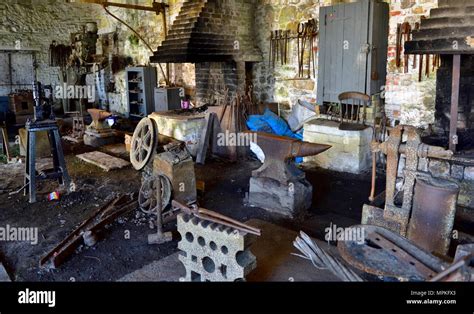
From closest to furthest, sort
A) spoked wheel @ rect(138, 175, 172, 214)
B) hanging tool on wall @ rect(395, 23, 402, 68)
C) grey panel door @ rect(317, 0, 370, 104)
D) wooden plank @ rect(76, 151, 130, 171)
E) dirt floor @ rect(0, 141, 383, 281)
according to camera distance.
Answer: dirt floor @ rect(0, 141, 383, 281) → spoked wheel @ rect(138, 175, 172, 214) → hanging tool on wall @ rect(395, 23, 402, 68) → grey panel door @ rect(317, 0, 370, 104) → wooden plank @ rect(76, 151, 130, 171)

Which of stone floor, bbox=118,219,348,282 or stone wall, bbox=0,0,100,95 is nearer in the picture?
stone floor, bbox=118,219,348,282

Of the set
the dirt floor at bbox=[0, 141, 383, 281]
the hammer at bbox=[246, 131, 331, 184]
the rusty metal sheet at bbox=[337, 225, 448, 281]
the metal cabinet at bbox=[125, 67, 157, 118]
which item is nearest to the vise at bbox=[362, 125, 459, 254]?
the rusty metal sheet at bbox=[337, 225, 448, 281]

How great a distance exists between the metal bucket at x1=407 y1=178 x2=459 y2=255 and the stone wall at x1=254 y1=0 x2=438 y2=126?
3.14 metres

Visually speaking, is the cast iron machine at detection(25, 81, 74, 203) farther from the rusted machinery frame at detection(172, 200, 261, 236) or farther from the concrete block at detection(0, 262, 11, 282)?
the rusted machinery frame at detection(172, 200, 261, 236)

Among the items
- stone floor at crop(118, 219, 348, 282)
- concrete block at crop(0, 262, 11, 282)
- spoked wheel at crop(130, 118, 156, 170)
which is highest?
spoked wheel at crop(130, 118, 156, 170)

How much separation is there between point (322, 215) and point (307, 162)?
217cm

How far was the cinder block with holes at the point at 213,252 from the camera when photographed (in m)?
2.54

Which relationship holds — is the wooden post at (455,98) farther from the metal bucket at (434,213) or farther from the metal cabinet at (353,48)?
the metal cabinet at (353,48)

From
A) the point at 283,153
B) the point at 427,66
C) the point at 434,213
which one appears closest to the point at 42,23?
the point at 283,153

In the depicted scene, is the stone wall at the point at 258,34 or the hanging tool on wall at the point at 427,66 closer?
the hanging tool on wall at the point at 427,66

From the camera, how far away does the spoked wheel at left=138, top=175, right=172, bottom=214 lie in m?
4.69

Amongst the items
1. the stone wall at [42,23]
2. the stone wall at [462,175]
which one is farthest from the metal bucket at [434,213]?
the stone wall at [42,23]

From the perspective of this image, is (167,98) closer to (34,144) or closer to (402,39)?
(34,144)

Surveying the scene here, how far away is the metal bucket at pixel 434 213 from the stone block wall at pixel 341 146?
9.82 feet
